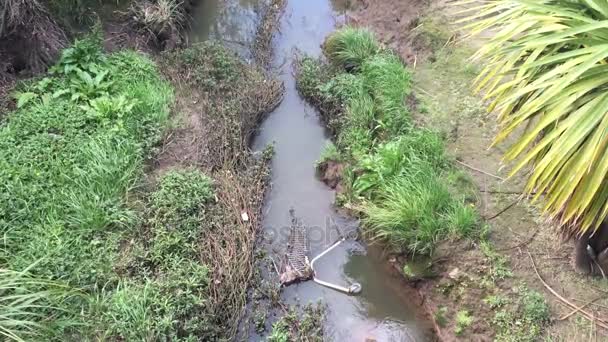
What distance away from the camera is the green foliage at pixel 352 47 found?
661cm

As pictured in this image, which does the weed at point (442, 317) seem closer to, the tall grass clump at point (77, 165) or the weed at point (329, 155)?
the weed at point (329, 155)

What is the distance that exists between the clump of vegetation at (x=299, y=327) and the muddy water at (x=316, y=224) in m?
0.16

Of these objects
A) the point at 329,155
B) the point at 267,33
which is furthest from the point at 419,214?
the point at 267,33

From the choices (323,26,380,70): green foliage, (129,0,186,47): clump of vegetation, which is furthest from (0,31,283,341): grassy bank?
(323,26,380,70): green foliage

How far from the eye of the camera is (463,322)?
13.9ft

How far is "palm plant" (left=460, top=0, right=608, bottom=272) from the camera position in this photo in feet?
10.1

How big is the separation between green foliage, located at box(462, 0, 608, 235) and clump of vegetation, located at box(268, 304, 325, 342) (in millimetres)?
2011

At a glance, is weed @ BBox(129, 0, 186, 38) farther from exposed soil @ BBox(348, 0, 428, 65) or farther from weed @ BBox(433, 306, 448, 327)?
weed @ BBox(433, 306, 448, 327)

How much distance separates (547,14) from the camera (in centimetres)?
344

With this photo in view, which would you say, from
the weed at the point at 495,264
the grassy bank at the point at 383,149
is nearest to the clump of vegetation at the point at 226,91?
the grassy bank at the point at 383,149

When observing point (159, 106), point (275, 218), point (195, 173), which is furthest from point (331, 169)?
point (159, 106)

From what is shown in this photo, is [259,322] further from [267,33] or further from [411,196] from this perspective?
[267,33]

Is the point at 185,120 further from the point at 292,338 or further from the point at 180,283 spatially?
the point at 292,338

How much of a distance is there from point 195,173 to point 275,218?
0.92 metres
